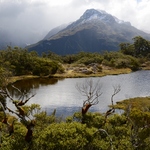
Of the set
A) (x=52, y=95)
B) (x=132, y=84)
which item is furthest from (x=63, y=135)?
(x=132, y=84)

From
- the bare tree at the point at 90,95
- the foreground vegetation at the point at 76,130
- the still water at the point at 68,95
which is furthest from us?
the still water at the point at 68,95

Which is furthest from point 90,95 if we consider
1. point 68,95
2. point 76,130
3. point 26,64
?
point 26,64

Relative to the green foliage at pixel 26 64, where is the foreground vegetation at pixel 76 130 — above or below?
below

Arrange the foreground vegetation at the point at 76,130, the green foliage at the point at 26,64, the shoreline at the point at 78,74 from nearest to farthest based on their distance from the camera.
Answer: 1. the foreground vegetation at the point at 76,130
2. the shoreline at the point at 78,74
3. the green foliage at the point at 26,64

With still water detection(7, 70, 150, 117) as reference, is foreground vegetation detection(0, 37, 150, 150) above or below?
above

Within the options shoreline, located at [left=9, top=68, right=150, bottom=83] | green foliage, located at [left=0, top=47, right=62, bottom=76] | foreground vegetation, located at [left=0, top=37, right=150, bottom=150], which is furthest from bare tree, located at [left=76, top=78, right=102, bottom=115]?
green foliage, located at [left=0, top=47, right=62, bottom=76]

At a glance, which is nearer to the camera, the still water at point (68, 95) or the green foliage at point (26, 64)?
the still water at point (68, 95)

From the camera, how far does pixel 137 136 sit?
2244cm

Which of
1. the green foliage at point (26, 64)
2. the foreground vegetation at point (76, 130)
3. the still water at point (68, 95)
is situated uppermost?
the green foliage at point (26, 64)

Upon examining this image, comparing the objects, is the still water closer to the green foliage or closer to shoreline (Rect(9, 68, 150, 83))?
shoreline (Rect(9, 68, 150, 83))

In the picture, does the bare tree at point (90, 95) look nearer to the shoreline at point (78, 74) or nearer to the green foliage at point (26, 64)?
the shoreline at point (78, 74)

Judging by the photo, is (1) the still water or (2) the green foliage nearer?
(1) the still water

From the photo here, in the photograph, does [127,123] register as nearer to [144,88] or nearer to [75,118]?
[75,118]

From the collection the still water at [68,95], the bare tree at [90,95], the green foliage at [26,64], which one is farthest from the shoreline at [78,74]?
the bare tree at [90,95]
